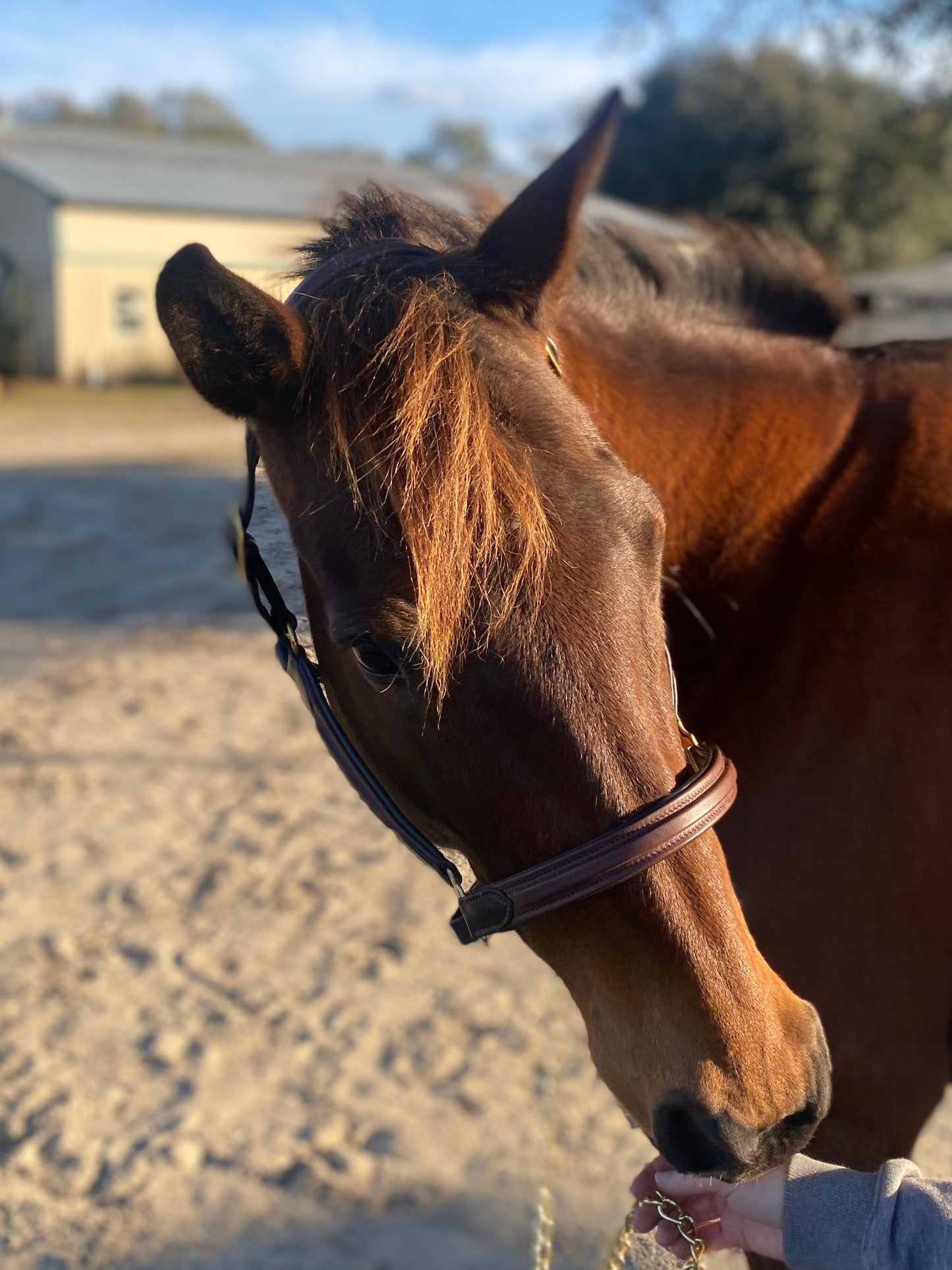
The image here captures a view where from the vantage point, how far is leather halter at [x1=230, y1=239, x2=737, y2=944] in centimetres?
112

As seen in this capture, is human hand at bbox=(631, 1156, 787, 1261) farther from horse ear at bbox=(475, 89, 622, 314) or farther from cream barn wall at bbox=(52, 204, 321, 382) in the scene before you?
cream barn wall at bbox=(52, 204, 321, 382)

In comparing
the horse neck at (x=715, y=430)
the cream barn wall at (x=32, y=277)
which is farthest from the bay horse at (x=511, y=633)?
the cream barn wall at (x=32, y=277)

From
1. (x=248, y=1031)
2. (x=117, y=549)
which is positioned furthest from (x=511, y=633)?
(x=117, y=549)

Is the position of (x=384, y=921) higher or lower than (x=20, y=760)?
higher

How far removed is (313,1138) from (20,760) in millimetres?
2988

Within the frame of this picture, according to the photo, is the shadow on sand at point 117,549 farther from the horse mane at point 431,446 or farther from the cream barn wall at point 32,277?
the cream barn wall at point 32,277

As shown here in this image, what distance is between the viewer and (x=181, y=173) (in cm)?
2667

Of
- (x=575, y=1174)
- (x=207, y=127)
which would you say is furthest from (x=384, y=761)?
(x=207, y=127)

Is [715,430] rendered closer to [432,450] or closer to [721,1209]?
[432,450]

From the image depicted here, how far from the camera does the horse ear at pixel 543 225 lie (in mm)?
1390

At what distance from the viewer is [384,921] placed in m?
3.80

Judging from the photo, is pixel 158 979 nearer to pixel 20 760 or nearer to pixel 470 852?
pixel 20 760

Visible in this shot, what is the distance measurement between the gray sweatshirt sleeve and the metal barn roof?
60.5 ft

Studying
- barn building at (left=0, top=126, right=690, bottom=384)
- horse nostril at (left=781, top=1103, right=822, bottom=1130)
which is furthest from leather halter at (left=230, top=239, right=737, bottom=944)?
barn building at (left=0, top=126, right=690, bottom=384)
